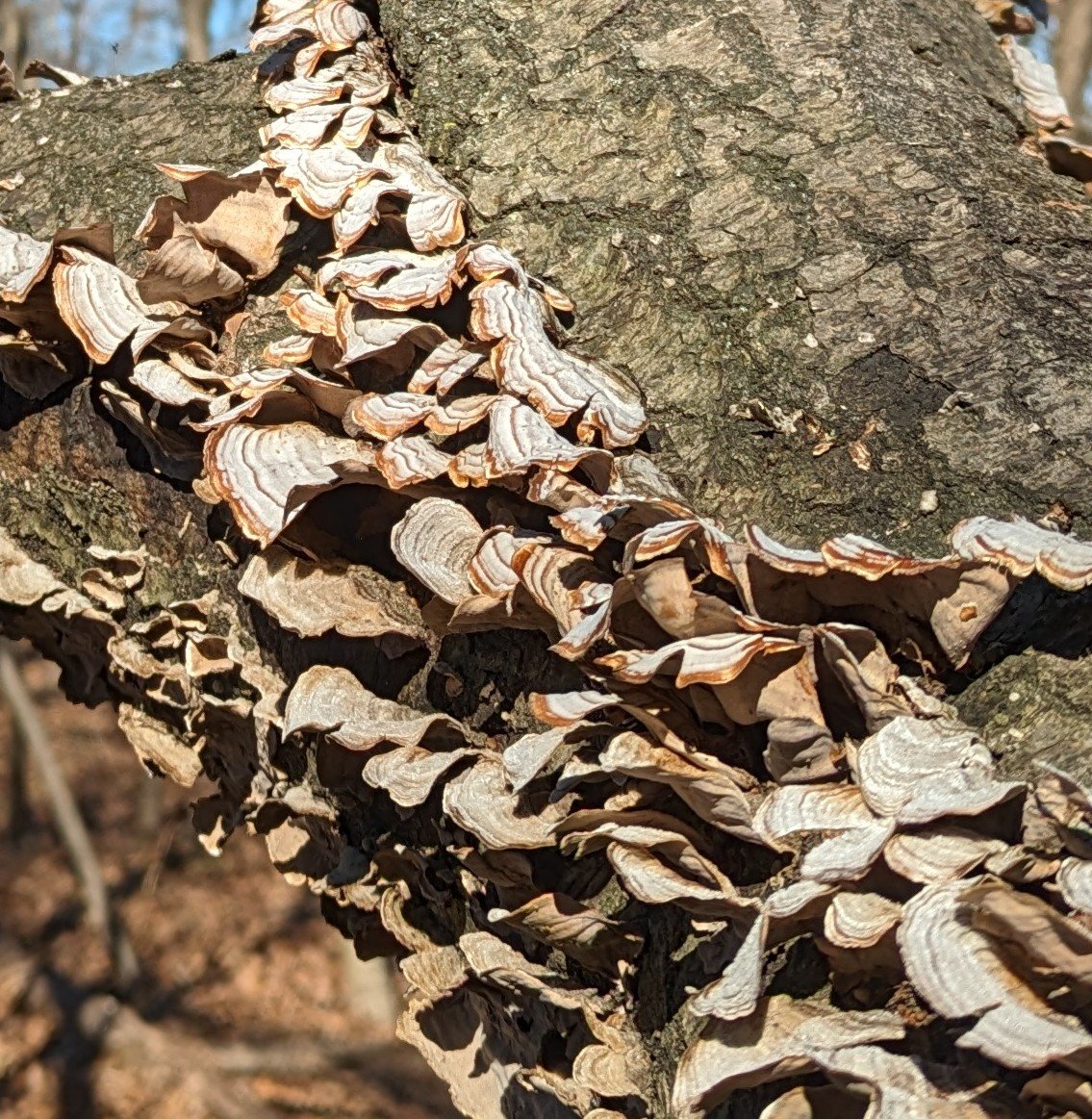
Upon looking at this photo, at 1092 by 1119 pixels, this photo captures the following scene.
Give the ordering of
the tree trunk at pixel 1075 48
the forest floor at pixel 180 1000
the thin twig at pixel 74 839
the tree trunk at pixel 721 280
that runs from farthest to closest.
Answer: the thin twig at pixel 74 839, the forest floor at pixel 180 1000, the tree trunk at pixel 1075 48, the tree trunk at pixel 721 280

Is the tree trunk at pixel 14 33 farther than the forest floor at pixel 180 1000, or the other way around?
the tree trunk at pixel 14 33

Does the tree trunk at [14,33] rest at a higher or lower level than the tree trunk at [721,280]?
lower

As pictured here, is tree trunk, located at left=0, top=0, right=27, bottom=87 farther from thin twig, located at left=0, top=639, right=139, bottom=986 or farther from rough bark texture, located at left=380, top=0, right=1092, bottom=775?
rough bark texture, located at left=380, top=0, right=1092, bottom=775

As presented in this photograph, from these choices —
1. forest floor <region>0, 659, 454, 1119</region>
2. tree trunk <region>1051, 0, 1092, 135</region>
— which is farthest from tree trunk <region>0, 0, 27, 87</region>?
tree trunk <region>1051, 0, 1092, 135</region>

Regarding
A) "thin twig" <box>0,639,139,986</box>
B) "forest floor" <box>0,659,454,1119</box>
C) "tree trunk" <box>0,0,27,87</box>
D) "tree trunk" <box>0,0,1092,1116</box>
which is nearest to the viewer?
"tree trunk" <box>0,0,1092,1116</box>

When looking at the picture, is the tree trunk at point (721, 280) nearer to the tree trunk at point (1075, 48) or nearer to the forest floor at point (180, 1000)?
the tree trunk at point (1075, 48)

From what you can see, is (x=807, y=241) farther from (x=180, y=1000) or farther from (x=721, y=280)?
(x=180, y=1000)

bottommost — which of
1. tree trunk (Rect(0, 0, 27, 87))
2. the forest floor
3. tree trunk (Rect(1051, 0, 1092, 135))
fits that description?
the forest floor

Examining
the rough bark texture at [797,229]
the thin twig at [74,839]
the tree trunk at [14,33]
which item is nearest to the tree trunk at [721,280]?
the rough bark texture at [797,229]
